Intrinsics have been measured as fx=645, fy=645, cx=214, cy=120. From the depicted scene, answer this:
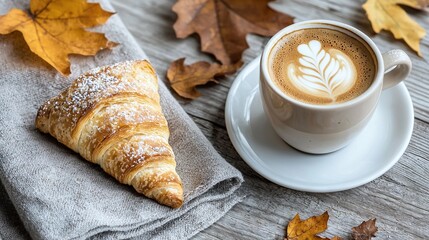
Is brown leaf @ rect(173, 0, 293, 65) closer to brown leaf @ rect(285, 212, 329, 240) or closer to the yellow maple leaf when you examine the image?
the yellow maple leaf

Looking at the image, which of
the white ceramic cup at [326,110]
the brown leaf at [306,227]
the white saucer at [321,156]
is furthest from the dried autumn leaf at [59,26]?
the brown leaf at [306,227]

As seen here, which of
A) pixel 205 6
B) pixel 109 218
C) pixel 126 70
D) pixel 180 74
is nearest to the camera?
pixel 109 218

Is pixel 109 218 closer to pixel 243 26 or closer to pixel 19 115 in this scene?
pixel 19 115

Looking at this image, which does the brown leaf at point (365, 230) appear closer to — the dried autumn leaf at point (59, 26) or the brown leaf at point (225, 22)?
the brown leaf at point (225, 22)

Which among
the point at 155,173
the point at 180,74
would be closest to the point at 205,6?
the point at 180,74

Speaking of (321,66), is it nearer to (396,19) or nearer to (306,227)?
(306,227)

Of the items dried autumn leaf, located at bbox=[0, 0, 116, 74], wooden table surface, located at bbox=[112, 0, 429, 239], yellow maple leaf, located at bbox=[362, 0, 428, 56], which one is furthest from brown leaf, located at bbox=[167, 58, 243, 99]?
yellow maple leaf, located at bbox=[362, 0, 428, 56]
